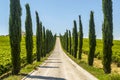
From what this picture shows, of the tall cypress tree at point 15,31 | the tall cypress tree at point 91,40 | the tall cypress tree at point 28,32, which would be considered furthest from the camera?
the tall cypress tree at point 28,32

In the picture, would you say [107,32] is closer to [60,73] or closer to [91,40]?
[60,73]

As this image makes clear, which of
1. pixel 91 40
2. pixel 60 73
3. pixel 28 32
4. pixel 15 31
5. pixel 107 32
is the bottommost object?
pixel 60 73

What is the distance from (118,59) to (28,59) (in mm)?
17650

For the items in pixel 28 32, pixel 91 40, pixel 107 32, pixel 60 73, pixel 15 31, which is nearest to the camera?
pixel 15 31

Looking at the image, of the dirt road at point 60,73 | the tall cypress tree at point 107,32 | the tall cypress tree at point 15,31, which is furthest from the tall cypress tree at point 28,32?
the tall cypress tree at point 107,32

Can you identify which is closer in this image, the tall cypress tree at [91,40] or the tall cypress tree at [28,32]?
the tall cypress tree at [91,40]

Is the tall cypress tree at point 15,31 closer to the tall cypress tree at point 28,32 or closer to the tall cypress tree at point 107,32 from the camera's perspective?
the tall cypress tree at point 107,32

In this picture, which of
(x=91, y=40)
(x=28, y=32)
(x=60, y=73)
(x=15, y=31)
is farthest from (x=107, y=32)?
(x=28, y=32)

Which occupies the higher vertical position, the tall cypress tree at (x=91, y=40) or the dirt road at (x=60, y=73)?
the tall cypress tree at (x=91, y=40)

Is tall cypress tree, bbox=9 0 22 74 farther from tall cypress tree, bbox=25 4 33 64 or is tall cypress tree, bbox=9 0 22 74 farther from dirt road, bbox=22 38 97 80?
tall cypress tree, bbox=25 4 33 64

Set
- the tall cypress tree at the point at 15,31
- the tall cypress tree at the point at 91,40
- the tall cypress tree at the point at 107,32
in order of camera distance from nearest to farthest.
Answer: the tall cypress tree at the point at 15,31, the tall cypress tree at the point at 107,32, the tall cypress tree at the point at 91,40

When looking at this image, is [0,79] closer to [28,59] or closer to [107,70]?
[107,70]

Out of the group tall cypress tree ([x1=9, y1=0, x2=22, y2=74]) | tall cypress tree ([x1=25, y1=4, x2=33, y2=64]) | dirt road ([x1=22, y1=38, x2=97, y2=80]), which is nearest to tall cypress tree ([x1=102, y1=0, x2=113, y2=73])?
dirt road ([x1=22, y1=38, x2=97, y2=80])

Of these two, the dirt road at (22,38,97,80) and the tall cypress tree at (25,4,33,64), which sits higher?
the tall cypress tree at (25,4,33,64)
